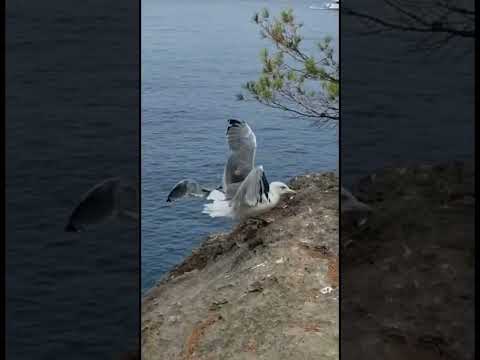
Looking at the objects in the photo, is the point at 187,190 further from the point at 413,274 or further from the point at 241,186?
the point at 413,274

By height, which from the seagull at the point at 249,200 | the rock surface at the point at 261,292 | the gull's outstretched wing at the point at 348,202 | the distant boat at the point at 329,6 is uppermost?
the distant boat at the point at 329,6

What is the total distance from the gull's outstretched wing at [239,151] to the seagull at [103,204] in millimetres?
1231

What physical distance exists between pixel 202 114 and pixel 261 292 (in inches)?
35.3

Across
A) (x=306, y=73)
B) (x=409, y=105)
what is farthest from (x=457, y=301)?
(x=306, y=73)

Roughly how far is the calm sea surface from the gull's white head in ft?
0.36

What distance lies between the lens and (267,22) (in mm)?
2760

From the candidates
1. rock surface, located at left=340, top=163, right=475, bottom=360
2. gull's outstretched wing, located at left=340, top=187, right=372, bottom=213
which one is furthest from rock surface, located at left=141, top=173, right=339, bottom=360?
gull's outstretched wing, located at left=340, top=187, right=372, bottom=213

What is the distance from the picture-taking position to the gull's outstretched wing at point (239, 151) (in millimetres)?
2693

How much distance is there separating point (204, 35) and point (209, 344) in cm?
145

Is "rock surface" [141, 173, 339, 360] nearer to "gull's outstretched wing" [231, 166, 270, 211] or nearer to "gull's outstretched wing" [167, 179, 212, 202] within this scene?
"gull's outstretched wing" [231, 166, 270, 211]

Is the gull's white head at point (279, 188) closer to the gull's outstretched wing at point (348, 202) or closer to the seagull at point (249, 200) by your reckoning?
the seagull at point (249, 200)

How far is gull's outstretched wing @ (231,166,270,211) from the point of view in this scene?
8.61ft

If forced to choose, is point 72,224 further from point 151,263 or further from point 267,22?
point 267,22

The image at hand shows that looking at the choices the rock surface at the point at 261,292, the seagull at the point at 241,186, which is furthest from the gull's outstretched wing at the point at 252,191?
the rock surface at the point at 261,292
